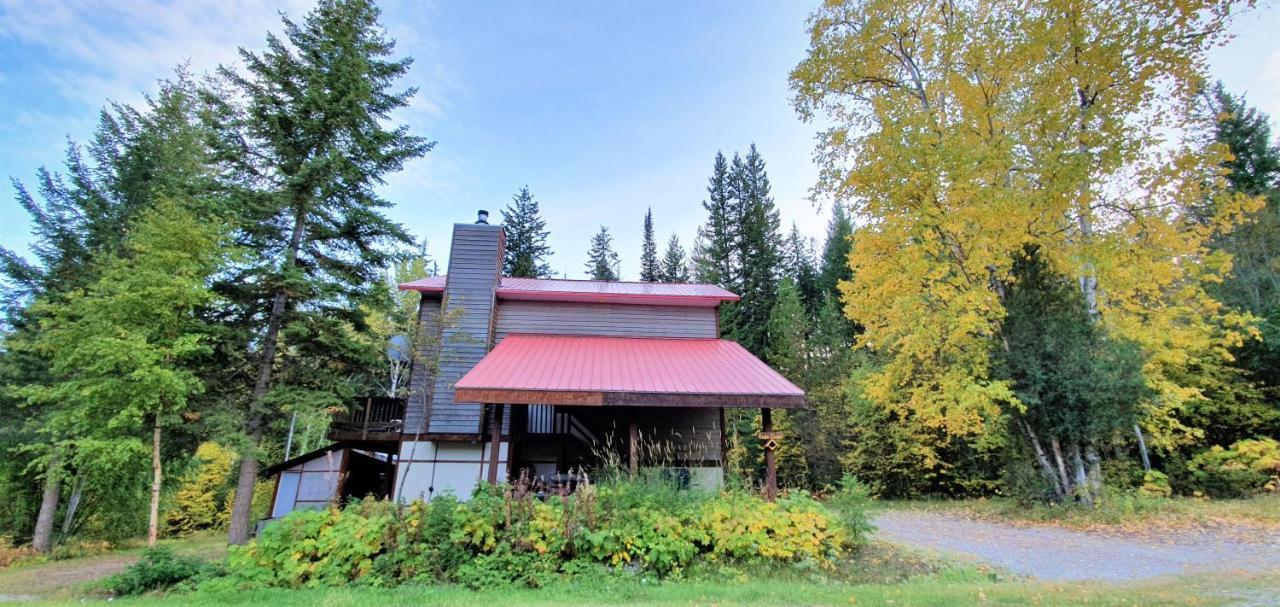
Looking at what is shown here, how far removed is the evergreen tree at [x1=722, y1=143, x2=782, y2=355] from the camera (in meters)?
25.4

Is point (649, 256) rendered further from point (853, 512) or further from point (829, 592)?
point (829, 592)

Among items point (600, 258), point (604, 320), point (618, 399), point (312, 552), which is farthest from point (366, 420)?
point (600, 258)

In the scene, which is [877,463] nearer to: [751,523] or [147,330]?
[751,523]

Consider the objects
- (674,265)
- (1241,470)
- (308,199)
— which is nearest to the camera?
(308,199)

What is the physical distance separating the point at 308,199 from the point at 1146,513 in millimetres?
17053

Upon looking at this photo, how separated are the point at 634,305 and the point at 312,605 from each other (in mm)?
9261

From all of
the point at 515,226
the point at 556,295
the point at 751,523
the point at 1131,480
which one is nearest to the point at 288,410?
the point at 556,295

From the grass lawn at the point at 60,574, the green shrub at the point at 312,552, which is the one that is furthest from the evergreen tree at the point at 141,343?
the green shrub at the point at 312,552

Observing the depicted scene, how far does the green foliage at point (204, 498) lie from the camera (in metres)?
17.5

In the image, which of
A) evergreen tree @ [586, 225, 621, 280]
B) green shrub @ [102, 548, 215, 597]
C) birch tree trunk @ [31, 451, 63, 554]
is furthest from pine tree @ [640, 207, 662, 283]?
green shrub @ [102, 548, 215, 597]

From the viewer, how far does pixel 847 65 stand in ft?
37.8

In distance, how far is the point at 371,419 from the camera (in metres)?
11.3

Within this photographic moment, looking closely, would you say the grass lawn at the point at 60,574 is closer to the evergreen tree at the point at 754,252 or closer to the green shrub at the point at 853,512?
the green shrub at the point at 853,512

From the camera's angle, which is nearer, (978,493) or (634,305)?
(634,305)
